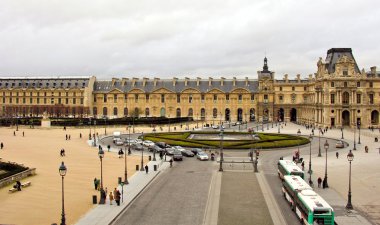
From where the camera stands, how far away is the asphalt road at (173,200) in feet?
98.1

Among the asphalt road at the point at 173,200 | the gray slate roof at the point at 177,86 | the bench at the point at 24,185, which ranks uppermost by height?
the gray slate roof at the point at 177,86

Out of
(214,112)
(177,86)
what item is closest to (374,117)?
(214,112)

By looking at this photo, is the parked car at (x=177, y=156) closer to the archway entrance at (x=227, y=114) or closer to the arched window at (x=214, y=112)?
the archway entrance at (x=227, y=114)

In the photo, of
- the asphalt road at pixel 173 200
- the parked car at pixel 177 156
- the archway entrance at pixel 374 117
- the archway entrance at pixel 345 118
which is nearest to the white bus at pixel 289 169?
the asphalt road at pixel 173 200

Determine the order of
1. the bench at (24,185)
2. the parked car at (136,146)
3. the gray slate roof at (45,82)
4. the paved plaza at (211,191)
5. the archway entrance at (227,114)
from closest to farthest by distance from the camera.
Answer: the paved plaza at (211,191) < the bench at (24,185) < the parked car at (136,146) < the archway entrance at (227,114) < the gray slate roof at (45,82)

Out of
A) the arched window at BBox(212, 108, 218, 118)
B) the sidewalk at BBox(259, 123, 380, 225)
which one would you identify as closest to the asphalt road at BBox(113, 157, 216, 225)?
the sidewalk at BBox(259, 123, 380, 225)

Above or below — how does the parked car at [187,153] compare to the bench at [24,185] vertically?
above

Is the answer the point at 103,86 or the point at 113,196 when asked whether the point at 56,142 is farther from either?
the point at 103,86

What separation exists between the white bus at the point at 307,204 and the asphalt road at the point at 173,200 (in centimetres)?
676

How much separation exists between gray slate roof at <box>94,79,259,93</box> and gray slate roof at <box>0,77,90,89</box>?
5695 millimetres

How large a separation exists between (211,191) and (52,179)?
628 inches

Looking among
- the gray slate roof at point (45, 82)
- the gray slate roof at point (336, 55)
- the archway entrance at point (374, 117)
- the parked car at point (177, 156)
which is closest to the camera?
the parked car at point (177, 156)

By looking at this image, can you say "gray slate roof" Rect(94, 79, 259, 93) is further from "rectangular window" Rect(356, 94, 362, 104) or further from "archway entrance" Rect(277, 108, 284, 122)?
"rectangular window" Rect(356, 94, 362, 104)

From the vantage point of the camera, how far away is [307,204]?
27641 millimetres
